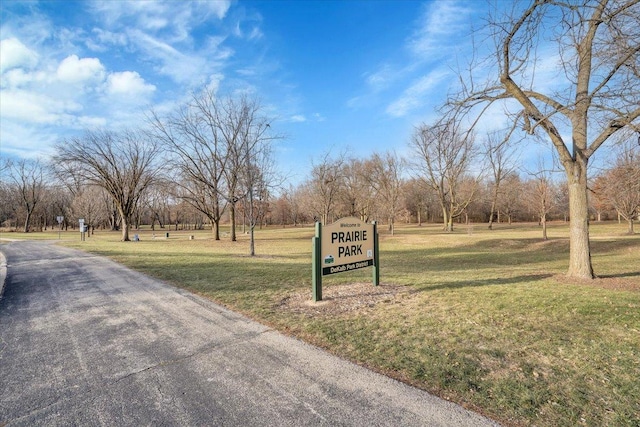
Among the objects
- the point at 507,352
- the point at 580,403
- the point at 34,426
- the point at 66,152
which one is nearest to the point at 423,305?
the point at 507,352

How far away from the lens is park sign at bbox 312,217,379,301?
5.61 metres

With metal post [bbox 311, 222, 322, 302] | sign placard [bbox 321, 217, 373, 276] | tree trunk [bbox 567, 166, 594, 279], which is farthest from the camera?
tree trunk [bbox 567, 166, 594, 279]

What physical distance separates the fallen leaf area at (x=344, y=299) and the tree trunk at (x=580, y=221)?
445cm

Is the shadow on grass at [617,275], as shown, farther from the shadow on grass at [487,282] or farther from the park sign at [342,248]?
the park sign at [342,248]

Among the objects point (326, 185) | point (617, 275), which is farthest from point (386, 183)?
point (617, 275)

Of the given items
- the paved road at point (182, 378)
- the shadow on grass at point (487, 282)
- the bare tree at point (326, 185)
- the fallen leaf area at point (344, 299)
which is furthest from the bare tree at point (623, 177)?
the bare tree at point (326, 185)

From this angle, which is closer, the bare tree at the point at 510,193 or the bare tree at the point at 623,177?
the bare tree at the point at 623,177

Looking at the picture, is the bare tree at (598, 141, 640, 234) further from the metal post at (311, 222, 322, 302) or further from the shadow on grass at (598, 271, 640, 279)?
the metal post at (311, 222, 322, 302)

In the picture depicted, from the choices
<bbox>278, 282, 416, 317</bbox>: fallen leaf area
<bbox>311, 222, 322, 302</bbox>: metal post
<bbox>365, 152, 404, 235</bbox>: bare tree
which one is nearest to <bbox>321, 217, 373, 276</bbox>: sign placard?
<bbox>311, 222, 322, 302</bbox>: metal post

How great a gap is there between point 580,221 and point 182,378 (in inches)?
355

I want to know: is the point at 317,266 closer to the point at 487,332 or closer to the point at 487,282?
the point at 487,332

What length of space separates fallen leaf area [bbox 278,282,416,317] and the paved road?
1074 mm

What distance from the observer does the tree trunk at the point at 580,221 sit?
7.42 metres

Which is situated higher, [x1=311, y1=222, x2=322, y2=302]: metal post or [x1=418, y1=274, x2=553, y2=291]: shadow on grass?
[x1=311, y1=222, x2=322, y2=302]: metal post
